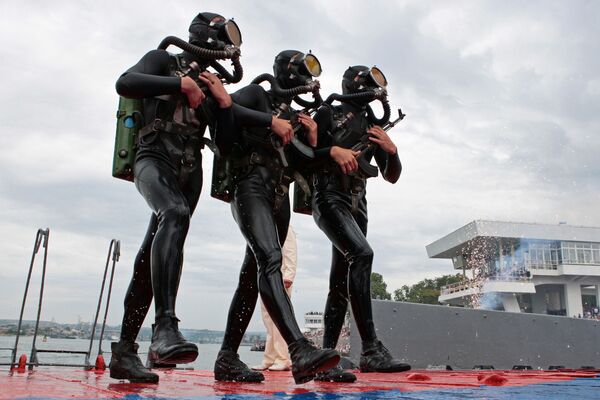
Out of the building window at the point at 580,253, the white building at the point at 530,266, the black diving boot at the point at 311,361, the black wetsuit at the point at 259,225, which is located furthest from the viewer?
the building window at the point at 580,253

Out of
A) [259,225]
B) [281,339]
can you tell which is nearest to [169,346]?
[259,225]

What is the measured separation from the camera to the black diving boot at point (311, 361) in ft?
9.21

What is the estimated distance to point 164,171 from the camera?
10.7 ft

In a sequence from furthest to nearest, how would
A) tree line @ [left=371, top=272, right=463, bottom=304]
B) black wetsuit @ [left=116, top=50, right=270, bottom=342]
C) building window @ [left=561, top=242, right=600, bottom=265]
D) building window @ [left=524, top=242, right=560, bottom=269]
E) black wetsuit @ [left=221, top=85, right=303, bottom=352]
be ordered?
tree line @ [left=371, top=272, right=463, bottom=304] → building window @ [left=524, top=242, right=560, bottom=269] → building window @ [left=561, top=242, right=600, bottom=265] → black wetsuit @ [left=221, top=85, right=303, bottom=352] → black wetsuit @ [left=116, top=50, right=270, bottom=342]

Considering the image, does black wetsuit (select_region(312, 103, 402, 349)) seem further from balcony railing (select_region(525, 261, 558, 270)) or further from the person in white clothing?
balcony railing (select_region(525, 261, 558, 270))

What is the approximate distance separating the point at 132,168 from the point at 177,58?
760 mm

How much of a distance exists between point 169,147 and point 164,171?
17 cm

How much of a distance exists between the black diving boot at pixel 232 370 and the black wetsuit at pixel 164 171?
62 centimetres

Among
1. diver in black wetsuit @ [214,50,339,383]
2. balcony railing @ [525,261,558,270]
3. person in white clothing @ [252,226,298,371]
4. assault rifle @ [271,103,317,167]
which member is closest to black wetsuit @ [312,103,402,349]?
assault rifle @ [271,103,317,167]

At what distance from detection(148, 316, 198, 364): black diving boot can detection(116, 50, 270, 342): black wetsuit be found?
0.22 ft

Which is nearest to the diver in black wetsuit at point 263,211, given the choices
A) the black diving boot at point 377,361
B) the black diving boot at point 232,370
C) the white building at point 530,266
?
the black diving boot at point 232,370

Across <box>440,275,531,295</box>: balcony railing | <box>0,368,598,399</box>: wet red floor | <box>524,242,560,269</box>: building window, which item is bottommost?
<box>0,368,598,399</box>: wet red floor

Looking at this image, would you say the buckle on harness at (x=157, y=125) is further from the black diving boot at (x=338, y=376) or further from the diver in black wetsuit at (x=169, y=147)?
the black diving boot at (x=338, y=376)

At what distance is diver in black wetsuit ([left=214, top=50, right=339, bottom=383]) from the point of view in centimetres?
325
